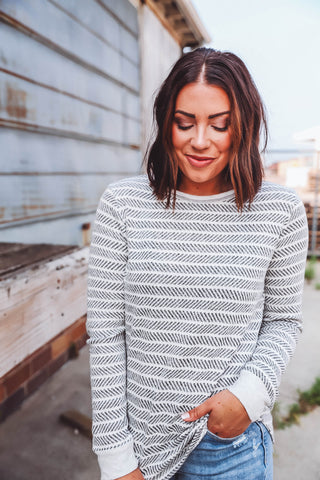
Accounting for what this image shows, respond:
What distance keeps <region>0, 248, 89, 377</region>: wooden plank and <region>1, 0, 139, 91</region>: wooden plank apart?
5.01ft

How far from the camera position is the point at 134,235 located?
1.01m

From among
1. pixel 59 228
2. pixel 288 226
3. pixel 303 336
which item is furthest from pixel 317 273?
pixel 288 226

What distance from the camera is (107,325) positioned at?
1023 millimetres

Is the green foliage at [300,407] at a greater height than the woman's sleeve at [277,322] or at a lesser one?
lesser

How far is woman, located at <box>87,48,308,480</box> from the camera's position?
985 millimetres

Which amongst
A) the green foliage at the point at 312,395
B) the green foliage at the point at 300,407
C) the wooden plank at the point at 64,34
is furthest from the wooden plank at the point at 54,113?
the green foliage at the point at 312,395

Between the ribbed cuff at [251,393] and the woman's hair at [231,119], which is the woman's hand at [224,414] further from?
the woman's hair at [231,119]

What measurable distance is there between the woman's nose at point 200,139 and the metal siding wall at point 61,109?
142 cm

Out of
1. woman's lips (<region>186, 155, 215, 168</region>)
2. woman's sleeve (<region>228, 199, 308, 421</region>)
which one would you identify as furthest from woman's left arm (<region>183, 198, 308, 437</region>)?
woman's lips (<region>186, 155, 215, 168</region>)

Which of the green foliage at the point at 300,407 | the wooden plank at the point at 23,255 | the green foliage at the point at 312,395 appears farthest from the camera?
the green foliage at the point at 312,395

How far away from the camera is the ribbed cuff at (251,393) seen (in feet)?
3.15

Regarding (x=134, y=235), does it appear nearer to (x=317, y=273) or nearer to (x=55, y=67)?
(x=55, y=67)

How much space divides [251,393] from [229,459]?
0.63 feet

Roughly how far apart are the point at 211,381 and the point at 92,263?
1.42ft
